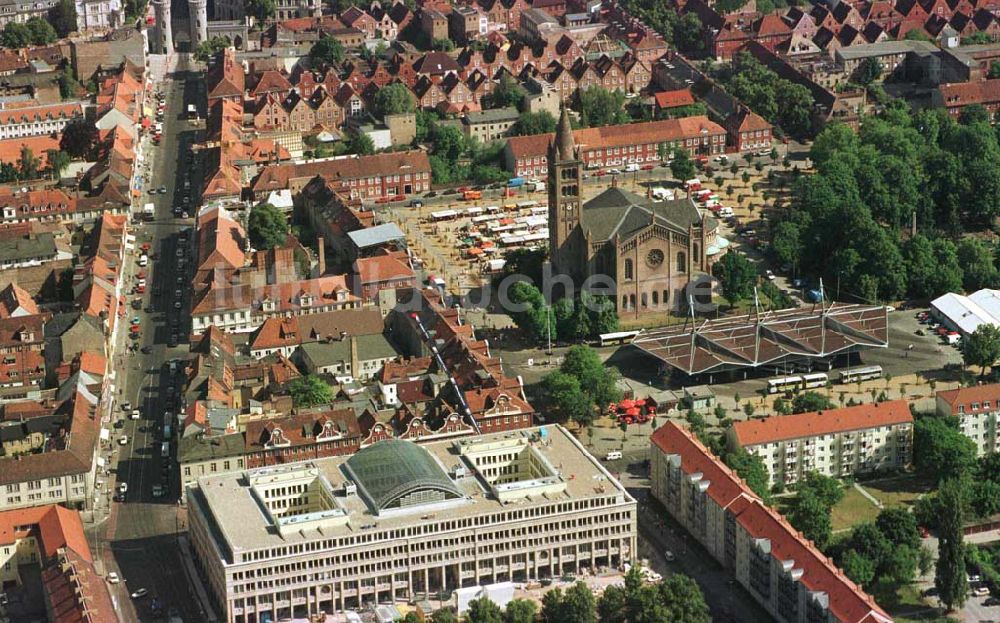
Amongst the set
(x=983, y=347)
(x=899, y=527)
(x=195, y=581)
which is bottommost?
(x=195, y=581)

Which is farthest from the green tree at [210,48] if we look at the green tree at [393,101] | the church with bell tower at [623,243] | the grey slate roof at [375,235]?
the church with bell tower at [623,243]

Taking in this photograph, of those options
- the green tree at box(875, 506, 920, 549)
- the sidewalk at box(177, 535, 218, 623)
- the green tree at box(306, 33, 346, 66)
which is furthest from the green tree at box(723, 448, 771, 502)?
the green tree at box(306, 33, 346, 66)

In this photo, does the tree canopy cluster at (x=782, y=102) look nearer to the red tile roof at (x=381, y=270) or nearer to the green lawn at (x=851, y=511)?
the red tile roof at (x=381, y=270)

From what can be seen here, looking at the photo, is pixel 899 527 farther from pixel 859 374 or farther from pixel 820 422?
pixel 859 374

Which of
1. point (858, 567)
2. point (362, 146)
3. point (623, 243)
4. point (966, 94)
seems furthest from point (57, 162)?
point (858, 567)

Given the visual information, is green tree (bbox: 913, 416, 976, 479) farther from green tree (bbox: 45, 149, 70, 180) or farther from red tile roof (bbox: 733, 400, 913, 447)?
green tree (bbox: 45, 149, 70, 180)
